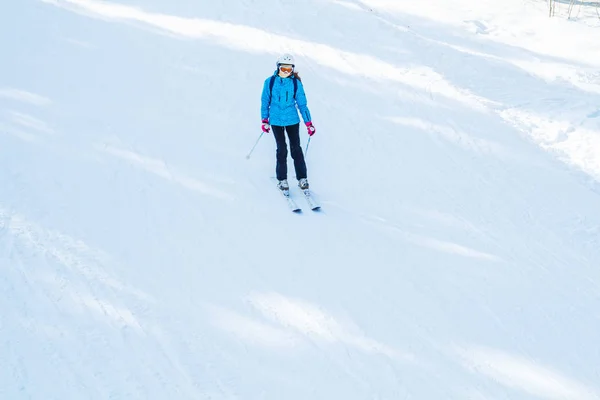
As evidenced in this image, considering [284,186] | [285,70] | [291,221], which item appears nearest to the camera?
[285,70]

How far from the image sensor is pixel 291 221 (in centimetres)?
718

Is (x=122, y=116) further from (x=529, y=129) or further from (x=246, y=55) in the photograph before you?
(x=529, y=129)

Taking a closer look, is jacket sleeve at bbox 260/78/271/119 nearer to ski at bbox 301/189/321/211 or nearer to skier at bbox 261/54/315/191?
skier at bbox 261/54/315/191

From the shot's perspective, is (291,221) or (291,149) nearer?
(291,221)

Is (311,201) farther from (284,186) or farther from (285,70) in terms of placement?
(285,70)

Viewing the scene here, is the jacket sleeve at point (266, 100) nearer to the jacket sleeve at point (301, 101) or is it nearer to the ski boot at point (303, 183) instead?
the jacket sleeve at point (301, 101)

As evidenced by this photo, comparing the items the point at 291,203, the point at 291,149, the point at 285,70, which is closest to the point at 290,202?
the point at 291,203

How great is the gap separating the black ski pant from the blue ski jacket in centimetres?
12

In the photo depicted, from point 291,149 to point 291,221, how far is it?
106 cm

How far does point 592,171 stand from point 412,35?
19.8ft

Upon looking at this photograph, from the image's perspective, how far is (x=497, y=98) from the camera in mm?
10516

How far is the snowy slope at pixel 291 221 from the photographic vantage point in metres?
5.14

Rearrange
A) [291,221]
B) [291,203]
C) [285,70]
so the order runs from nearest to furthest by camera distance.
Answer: [285,70], [291,221], [291,203]

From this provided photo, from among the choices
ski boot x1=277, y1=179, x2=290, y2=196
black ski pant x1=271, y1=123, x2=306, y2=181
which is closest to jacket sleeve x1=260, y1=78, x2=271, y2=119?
black ski pant x1=271, y1=123, x2=306, y2=181
